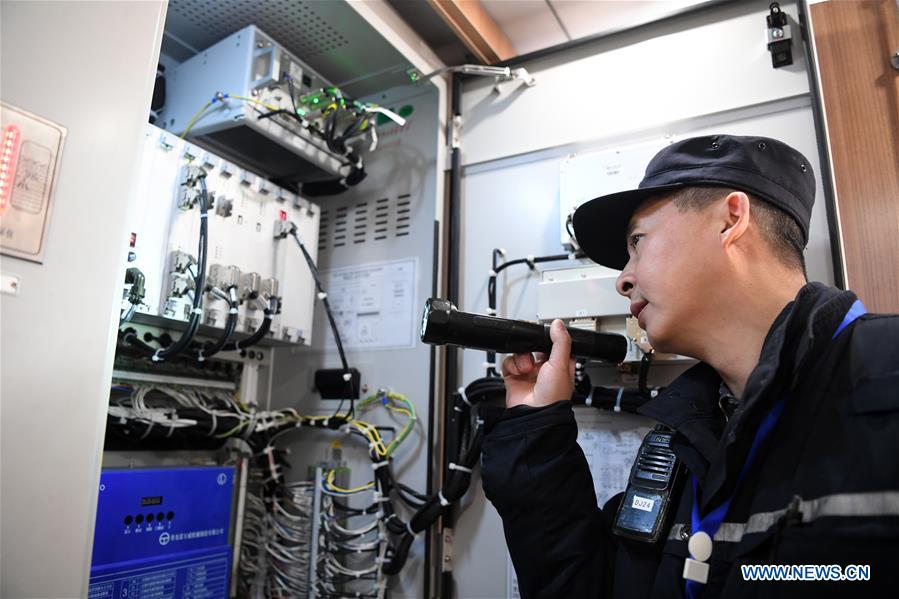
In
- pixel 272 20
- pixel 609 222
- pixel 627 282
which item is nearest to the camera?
pixel 627 282

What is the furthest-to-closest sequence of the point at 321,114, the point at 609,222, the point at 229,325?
the point at 321,114 < the point at 229,325 < the point at 609,222

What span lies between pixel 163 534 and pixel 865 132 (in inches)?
75.4

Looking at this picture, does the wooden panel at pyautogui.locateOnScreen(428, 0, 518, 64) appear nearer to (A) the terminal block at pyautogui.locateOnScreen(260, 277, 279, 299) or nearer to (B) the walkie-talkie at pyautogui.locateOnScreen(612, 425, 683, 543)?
(A) the terminal block at pyautogui.locateOnScreen(260, 277, 279, 299)

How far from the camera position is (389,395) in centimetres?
189

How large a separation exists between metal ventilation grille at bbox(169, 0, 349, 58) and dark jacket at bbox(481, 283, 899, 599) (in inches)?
53.4

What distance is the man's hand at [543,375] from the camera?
122cm

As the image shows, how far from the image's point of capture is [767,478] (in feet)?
2.84

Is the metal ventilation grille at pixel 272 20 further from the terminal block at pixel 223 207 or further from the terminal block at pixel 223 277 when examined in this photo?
the terminal block at pixel 223 277

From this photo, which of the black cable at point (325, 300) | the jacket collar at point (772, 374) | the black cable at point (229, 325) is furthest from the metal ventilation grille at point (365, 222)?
the jacket collar at point (772, 374)

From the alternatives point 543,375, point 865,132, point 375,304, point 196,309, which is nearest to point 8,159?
point 196,309

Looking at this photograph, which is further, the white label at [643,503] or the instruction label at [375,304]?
the instruction label at [375,304]

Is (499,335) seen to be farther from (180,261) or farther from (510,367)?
(180,261)

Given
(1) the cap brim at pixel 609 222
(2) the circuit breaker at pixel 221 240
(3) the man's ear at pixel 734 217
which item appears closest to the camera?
(3) the man's ear at pixel 734 217
